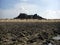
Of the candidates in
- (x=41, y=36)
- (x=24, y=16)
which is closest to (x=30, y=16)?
(x=24, y=16)

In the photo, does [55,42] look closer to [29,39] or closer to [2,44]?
[29,39]

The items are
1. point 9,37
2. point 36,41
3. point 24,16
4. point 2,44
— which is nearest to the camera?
point 2,44

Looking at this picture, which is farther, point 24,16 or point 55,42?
point 24,16

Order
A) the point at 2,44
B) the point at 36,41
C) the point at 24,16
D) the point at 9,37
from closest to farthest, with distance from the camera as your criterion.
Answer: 1. the point at 2,44
2. the point at 36,41
3. the point at 9,37
4. the point at 24,16

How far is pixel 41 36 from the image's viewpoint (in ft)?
80.4

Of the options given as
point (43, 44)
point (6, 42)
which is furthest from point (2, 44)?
point (43, 44)

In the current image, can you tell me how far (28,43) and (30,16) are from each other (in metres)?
43.7

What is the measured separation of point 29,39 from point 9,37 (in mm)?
2475

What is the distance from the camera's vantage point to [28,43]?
21.5m

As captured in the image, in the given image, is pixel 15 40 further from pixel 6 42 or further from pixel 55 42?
pixel 55 42

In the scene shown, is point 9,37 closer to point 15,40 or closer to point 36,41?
point 15,40

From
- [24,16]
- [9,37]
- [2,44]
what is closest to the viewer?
[2,44]

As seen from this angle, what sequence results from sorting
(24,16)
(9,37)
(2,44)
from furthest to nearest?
(24,16), (9,37), (2,44)

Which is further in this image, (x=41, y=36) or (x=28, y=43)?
(x=41, y=36)
